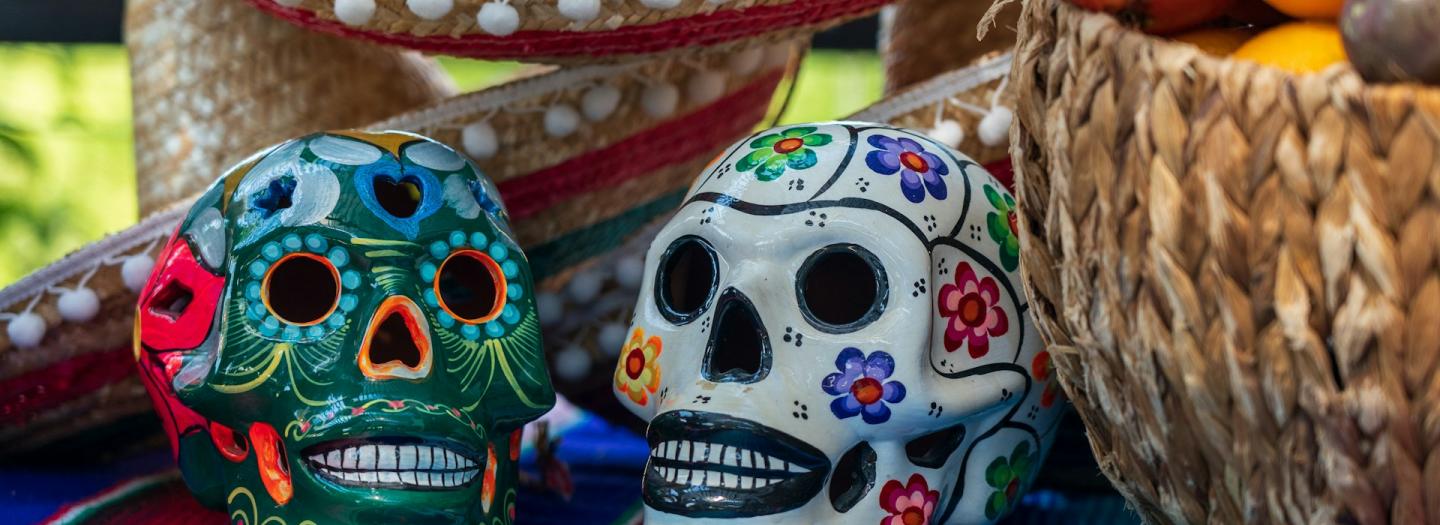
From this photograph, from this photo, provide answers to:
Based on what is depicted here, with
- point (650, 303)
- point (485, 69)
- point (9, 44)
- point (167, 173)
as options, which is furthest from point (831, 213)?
point (485, 69)

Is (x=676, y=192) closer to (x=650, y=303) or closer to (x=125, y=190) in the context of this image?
(x=650, y=303)

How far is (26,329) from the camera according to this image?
3.06 ft

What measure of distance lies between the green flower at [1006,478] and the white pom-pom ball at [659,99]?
34 centimetres

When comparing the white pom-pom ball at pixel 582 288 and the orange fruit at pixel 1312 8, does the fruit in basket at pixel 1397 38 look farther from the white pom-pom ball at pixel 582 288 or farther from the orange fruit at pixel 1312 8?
the white pom-pom ball at pixel 582 288

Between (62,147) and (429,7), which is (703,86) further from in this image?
(62,147)

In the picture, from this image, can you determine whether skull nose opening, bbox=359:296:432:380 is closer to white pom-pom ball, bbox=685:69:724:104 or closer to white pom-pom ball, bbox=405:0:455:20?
white pom-pom ball, bbox=405:0:455:20

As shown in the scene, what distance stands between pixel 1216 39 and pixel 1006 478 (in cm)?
29

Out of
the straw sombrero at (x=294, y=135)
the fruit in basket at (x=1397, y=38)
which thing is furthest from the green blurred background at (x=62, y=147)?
the fruit in basket at (x=1397, y=38)

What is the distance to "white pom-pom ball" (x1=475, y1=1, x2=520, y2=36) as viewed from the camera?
78 cm

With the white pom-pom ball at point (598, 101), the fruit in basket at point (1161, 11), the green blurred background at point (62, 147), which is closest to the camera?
the fruit in basket at point (1161, 11)

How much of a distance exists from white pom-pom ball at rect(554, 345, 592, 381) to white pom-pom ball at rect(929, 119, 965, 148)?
29 centimetres

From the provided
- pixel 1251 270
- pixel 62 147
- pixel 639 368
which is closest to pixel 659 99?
pixel 639 368

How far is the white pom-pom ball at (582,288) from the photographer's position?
1048mm

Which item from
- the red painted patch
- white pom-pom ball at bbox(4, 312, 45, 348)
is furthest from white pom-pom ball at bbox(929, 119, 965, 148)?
white pom-pom ball at bbox(4, 312, 45, 348)
